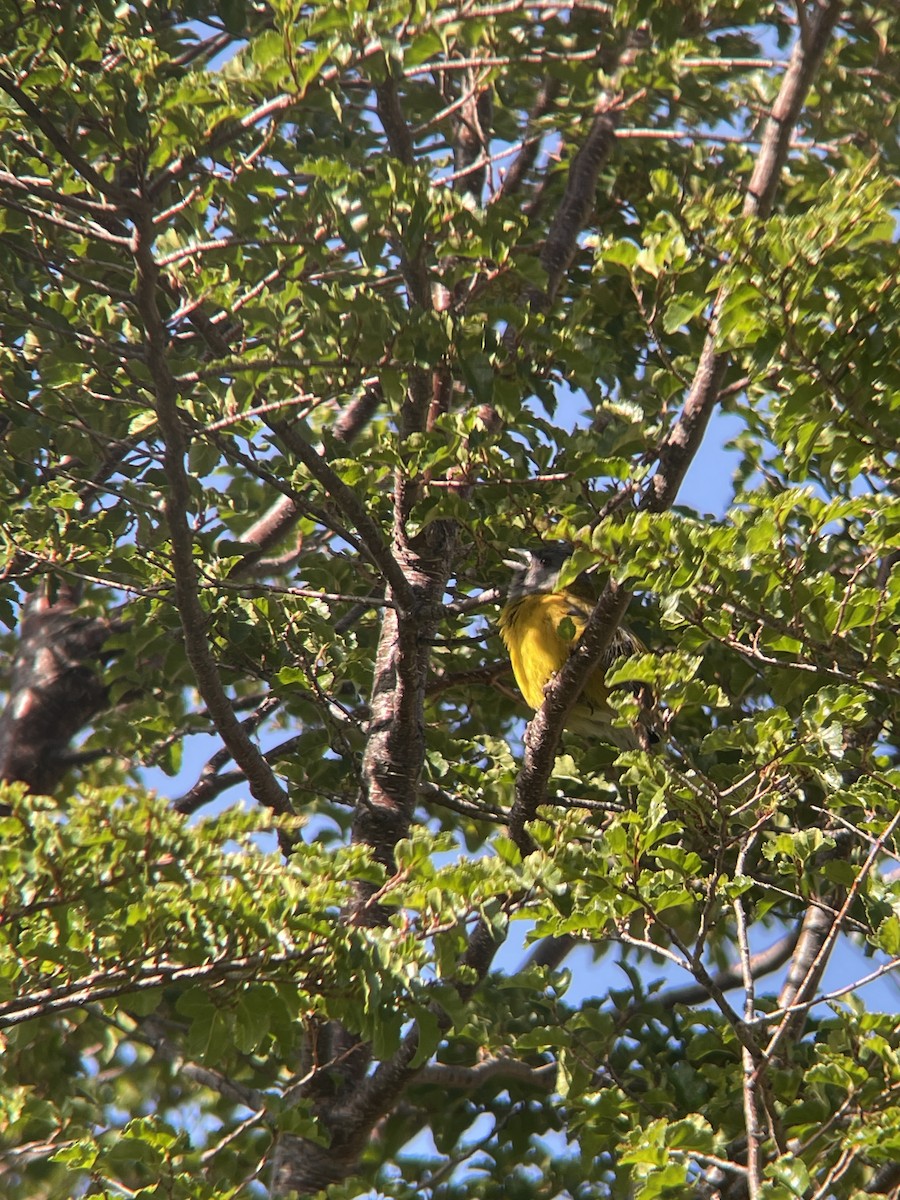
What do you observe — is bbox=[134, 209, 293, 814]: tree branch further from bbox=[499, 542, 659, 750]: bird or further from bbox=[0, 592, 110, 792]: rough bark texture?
bbox=[0, 592, 110, 792]: rough bark texture

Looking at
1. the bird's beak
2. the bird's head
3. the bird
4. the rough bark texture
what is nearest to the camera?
the bird's beak

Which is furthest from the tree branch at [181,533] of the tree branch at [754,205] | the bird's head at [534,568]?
the tree branch at [754,205]

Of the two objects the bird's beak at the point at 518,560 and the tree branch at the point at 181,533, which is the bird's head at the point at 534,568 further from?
the tree branch at the point at 181,533

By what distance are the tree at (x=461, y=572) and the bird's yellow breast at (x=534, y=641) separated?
251 millimetres

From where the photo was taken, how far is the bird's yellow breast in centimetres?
580

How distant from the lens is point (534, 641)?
5953 millimetres

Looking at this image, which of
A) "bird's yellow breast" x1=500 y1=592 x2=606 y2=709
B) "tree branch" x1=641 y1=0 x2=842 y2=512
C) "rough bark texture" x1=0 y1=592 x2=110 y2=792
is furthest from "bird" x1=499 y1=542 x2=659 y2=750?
"rough bark texture" x1=0 y1=592 x2=110 y2=792

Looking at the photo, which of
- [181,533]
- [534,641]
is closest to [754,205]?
[181,533]

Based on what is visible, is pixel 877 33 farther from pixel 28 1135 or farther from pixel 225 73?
pixel 28 1135

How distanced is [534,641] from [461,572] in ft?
2.17

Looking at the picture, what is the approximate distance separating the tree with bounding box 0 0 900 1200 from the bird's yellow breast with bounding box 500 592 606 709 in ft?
0.83

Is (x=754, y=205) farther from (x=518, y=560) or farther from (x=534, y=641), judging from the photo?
(x=534, y=641)

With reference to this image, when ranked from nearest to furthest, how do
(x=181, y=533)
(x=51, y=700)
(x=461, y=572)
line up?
(x=181, y=533) → (x=461, y=572) → (x=51, y=700)

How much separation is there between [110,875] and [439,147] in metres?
4.40
